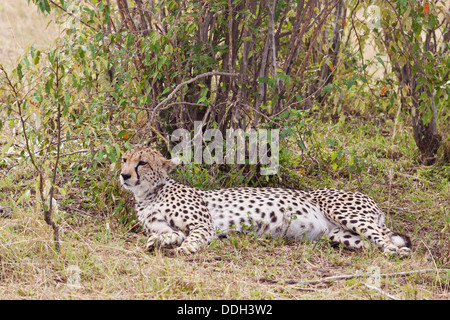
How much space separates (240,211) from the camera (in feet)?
13.9

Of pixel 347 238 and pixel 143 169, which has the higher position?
pixel 143 169

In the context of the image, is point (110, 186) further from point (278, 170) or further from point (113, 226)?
point (278, 170)

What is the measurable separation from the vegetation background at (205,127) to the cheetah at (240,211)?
0.15m

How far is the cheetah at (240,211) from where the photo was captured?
4102mm

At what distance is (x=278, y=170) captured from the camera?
477 centimetres

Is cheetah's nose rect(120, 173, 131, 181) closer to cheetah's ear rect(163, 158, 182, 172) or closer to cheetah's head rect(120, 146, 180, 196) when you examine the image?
cheetah's head rect(120, 146, 180, 196)

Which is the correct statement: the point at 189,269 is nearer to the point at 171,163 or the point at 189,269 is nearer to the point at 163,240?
the point at 163,240

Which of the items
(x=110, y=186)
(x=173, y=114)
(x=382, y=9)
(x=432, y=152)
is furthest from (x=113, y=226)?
(x=432, y=152)

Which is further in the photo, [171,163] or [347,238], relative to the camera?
[171,163]

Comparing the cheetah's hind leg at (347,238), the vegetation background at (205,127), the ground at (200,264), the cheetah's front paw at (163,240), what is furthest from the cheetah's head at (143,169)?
the cheetah's hind leg at (347,238)

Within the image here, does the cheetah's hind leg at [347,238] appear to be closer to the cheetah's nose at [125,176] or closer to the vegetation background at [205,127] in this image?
the vegetation background at [205,127]

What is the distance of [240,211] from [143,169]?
77cm

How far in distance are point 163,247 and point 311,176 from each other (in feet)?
6.48

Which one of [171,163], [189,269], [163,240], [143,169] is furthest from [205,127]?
[189,269]
